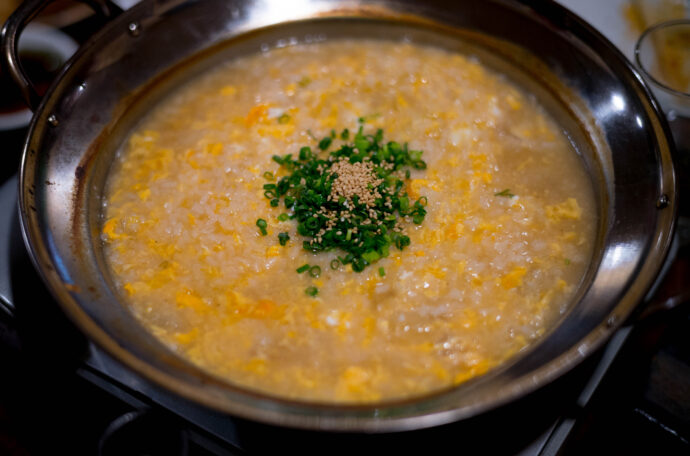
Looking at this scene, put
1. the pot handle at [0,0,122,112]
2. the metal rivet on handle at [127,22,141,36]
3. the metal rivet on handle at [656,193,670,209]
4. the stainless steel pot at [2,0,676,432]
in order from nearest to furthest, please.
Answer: the stainless steel pot at [2,0,676,432] < the metal rivet on handle at [656,193,670,209] < the pot handle at [0,0,122,112] < the metal rivet on handle at [127,22,141,36]

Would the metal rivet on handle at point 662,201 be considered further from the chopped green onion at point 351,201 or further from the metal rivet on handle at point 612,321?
the chopped green onion at point 351,201

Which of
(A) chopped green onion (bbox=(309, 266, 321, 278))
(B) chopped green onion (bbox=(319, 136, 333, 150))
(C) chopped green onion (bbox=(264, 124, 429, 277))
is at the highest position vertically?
(B) chopped green onion (bbox=(319, 136, 333, 150))

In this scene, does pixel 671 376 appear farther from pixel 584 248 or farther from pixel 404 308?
pixel 404 308

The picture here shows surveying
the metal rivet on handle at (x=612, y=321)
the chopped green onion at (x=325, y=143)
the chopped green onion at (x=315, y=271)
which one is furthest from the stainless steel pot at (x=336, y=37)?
the chopped green onion at (x=325, y=143)

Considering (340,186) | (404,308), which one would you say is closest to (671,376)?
(404,308)

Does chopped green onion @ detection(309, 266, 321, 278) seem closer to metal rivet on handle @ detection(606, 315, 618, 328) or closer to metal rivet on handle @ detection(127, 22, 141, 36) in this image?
metal rivet on handle @ detection(606, 315, 618, 328)

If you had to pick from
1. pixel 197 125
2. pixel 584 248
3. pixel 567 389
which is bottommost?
pixel 567 389

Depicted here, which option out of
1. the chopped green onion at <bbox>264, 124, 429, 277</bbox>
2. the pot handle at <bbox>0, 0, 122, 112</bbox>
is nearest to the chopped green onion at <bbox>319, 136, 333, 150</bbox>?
the chopped green onion at <bbox>264, 124, 429, 277</bbox>

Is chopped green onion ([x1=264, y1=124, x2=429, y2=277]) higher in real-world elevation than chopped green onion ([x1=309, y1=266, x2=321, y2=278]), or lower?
higher
